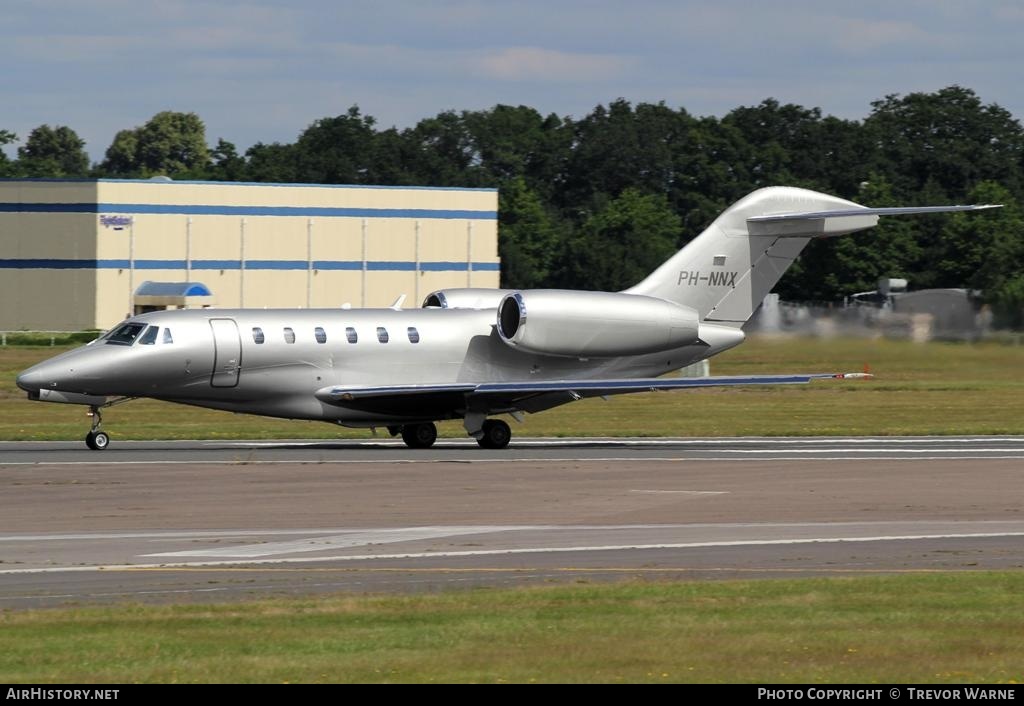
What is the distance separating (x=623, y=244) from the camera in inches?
5079

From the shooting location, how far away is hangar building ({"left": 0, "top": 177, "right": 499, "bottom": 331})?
324ft

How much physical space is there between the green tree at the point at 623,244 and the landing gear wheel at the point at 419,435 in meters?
82.0

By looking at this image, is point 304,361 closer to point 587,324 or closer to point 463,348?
point 463,348

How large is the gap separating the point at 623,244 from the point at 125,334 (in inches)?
3722

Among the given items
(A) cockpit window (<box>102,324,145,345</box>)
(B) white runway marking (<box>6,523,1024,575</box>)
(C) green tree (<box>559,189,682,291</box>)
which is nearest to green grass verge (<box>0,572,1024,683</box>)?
(B) white runway marking (<box>6,523,1024,575</box>)

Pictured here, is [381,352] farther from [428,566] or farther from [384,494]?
[428,566]

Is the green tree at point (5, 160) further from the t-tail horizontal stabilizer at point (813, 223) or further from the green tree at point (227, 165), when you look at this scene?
the t-tail horizontal stabilizer at point (813, 223)

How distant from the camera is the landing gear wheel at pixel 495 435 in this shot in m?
38.0

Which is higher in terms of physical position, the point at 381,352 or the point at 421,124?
the point at 421,124

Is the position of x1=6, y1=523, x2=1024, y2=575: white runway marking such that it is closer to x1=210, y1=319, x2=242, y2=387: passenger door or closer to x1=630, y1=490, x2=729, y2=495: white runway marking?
x1=630, y1=490, x2=729, y2=495: white runway marking

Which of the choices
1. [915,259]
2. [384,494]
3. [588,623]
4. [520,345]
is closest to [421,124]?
[915,259]

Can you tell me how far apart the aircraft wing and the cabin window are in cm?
356

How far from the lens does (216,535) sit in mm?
22531
